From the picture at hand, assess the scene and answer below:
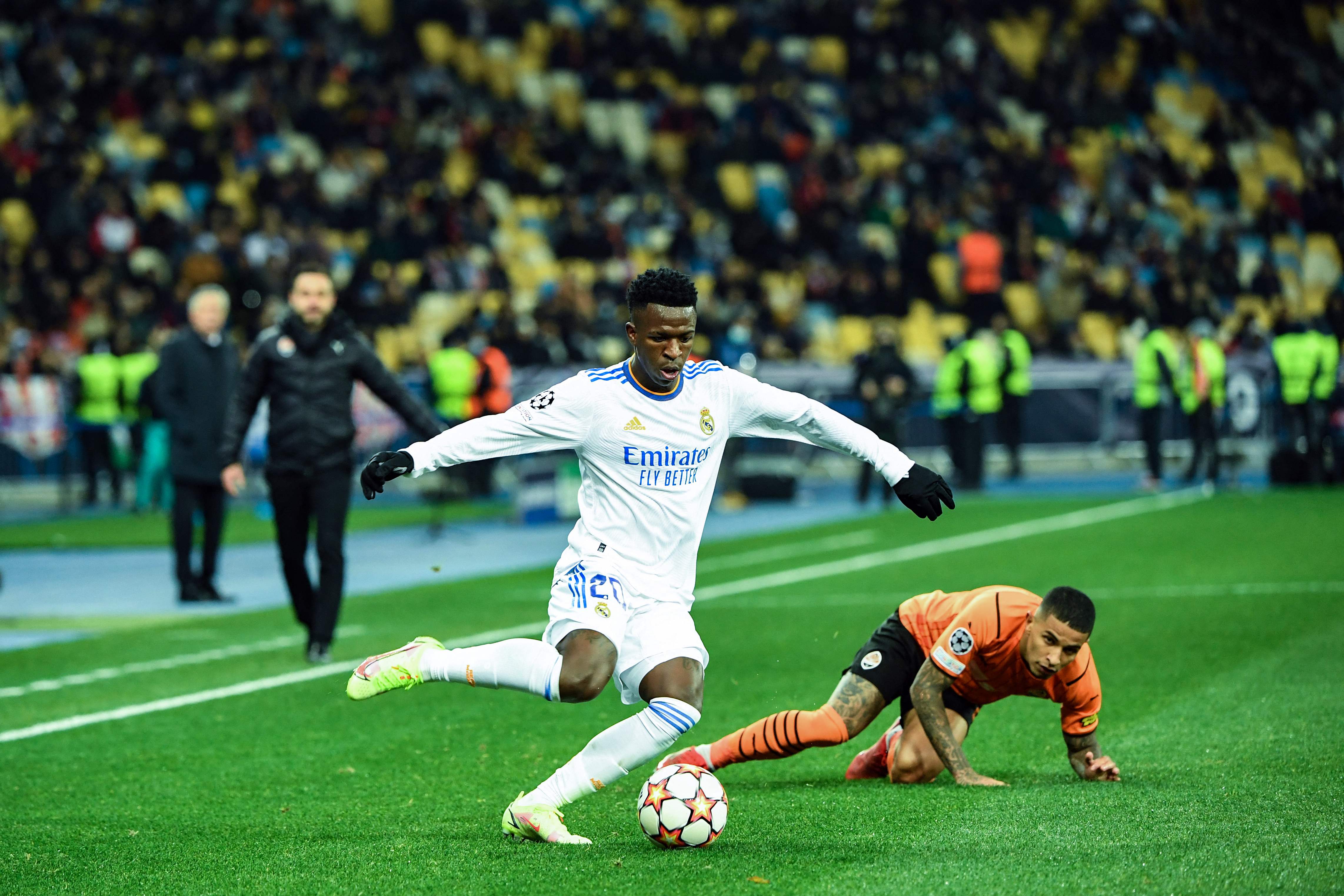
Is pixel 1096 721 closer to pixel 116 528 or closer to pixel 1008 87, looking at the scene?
pixel 116 528

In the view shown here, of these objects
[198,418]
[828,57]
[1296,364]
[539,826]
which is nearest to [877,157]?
[828,57]

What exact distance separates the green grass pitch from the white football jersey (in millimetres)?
922

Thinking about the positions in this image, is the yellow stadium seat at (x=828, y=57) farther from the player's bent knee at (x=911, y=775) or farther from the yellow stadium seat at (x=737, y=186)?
the player's bent knee at (x=911, y=775)

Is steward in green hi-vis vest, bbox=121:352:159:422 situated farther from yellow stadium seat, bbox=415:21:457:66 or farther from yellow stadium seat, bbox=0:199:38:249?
yellow stadium seat, bbox=415:21:457:66

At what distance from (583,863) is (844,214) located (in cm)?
2409

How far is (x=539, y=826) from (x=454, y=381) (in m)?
15.9

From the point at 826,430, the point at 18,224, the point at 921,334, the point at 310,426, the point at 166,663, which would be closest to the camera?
the point at 826,430

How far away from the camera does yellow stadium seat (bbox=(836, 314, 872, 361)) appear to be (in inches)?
1051

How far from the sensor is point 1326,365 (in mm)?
22000

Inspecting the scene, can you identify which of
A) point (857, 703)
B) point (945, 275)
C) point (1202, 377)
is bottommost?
point (857, 703)

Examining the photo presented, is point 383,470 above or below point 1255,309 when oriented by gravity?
below

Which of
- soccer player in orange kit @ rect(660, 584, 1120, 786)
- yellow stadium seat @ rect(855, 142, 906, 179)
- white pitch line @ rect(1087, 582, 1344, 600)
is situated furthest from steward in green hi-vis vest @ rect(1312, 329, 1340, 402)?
soccer player in orange kit @ rect(660, 584, 1120, 786)

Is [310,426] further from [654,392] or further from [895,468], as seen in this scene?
[895,468]

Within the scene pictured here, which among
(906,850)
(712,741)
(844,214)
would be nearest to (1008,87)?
(844,214)
